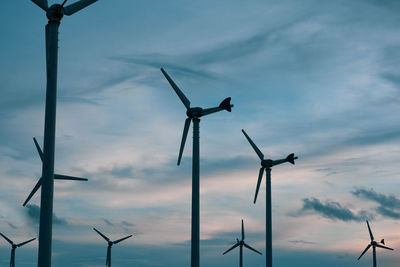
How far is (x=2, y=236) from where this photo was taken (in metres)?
182

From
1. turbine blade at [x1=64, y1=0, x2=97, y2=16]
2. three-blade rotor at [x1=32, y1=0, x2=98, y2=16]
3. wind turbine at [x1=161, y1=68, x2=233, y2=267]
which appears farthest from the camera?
wind turbine at [x1=161, y1=68, x2=233, y2=267]

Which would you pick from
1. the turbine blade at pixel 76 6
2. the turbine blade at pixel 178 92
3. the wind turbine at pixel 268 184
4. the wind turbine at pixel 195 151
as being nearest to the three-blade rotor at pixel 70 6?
the turbine blade at pixel 76 6

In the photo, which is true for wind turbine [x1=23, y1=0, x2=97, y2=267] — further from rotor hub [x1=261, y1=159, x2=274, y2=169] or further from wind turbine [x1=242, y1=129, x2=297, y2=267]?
rotor hub [x1=261, y1=159, x2=274, y2=169]

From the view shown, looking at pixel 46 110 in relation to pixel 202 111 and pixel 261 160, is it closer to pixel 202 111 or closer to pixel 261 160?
pixel 202 111

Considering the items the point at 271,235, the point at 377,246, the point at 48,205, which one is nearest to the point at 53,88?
the point at 48,205

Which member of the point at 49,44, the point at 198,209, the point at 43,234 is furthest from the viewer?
the point at 198,209

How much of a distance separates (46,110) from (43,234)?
9.73 meters

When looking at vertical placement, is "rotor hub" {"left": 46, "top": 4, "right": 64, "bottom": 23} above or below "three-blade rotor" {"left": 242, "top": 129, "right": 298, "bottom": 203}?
below

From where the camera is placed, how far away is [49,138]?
46281mm

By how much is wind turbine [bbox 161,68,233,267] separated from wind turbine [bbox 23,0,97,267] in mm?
30709

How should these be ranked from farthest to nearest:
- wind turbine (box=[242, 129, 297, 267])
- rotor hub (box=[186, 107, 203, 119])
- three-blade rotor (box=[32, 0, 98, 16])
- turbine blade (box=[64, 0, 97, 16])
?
1. wind turbine (box=[242, 129, 297, 267])
2. rotor hub (box=[186, 107, 203, 119])
3. turbine blade (box=[64, 0, 97, 16])
4. three-blade rotor (box=[32, 0, 98, 16])

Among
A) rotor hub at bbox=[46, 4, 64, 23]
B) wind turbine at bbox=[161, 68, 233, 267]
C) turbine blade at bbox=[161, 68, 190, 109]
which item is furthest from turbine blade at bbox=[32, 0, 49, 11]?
turbine blade at bbox=[161, 68, 190, 109]

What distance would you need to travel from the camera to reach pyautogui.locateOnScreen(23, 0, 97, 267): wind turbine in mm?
44844

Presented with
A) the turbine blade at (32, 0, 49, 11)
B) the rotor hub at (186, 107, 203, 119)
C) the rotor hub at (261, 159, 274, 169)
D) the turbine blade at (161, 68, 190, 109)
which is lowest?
the turbine blade at (32, 0, 49, 11)
